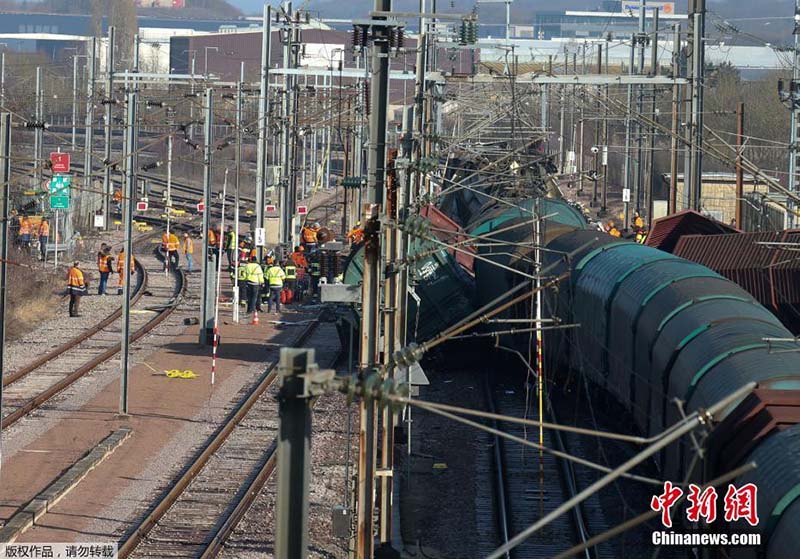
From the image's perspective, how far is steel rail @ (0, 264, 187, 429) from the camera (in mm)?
20906

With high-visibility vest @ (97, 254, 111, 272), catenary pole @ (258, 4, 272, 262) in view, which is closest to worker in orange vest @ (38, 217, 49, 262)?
high-visibility vest @ (97, 254, 111, 272)

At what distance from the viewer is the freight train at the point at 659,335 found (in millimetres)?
10328

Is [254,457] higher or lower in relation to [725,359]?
lower

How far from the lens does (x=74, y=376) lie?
80.0 feet

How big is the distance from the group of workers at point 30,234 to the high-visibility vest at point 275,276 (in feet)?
36.9

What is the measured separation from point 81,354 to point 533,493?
12.8 m

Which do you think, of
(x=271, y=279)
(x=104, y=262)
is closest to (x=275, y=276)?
(x=271, y=279)

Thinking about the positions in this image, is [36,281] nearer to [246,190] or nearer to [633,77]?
[633,77]

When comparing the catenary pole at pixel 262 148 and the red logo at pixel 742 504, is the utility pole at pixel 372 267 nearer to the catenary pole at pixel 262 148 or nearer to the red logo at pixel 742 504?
the red logo at pixel 742 504

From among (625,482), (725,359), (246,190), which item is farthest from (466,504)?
(246,190)

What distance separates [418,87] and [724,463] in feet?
29.7

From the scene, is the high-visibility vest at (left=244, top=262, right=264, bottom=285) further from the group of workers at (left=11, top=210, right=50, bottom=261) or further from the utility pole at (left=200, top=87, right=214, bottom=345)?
the group of workers at (left=11, top=210, right=50, bottom=261)

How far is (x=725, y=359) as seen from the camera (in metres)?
12.9

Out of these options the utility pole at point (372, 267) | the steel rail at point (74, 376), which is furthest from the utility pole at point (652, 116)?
the utility pole at point (372, 267)
